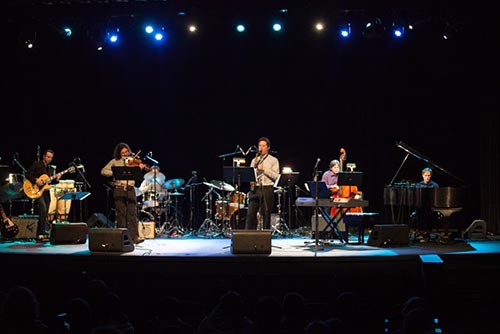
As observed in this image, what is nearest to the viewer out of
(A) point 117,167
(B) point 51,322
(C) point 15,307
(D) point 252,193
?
(C) point 15,307

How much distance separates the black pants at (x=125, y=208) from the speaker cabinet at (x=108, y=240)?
1.09 metres

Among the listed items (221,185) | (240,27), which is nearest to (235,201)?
(221,185)

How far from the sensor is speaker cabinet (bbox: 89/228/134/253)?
9195 millimetres

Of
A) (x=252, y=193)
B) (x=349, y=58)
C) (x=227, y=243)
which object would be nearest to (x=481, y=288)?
(x=252, y=193)

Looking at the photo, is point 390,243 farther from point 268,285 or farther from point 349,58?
point 349,58

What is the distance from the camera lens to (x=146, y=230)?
12.7 m

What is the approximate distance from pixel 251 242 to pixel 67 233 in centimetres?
390

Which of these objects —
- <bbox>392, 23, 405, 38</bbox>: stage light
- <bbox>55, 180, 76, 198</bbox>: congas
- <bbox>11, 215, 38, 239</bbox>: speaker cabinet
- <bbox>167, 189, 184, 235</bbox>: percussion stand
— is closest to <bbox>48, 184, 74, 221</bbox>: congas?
<bbox>55, 180, 76, 198</bbox>: congas

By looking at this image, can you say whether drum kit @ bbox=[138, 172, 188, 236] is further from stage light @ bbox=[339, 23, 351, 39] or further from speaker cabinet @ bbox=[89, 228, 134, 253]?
stage light @ bbox=[339, 23, 351, 39]

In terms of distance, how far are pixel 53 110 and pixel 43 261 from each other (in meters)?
7.14

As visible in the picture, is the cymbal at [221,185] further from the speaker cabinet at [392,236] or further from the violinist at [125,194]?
the speaker cabinet at [392,236]

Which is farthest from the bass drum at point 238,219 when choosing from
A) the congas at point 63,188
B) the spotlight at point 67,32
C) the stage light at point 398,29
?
the spotlight at point 67,32

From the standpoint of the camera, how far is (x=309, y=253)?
916cm

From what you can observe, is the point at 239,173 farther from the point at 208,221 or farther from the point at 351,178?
the point at 208,221
